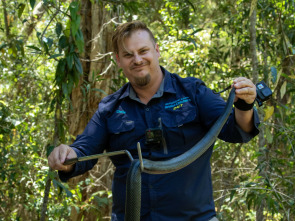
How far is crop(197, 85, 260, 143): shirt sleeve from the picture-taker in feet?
6.48

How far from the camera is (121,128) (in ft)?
7.20

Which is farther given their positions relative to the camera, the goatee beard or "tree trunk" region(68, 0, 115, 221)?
"tree trunk" region(68, 0, 115, 221)

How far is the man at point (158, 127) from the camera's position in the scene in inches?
78.2

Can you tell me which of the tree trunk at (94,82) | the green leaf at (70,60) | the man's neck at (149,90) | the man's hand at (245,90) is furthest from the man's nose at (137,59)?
the tree trunk at (94,82)

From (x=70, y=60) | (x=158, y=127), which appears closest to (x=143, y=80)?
(x=158, y=127)

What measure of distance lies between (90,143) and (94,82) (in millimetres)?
2514

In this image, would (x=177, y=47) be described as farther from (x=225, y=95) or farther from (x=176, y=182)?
(x=176, y=182)

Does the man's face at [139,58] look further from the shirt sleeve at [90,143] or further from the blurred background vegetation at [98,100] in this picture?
the blurred background vegetation at [98,100]

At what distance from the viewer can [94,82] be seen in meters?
4.65

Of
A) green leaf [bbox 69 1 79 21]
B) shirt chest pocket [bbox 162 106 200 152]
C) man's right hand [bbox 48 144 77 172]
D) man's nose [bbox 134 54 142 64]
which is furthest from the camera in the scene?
green leaf [bbox 69 1 79 21]

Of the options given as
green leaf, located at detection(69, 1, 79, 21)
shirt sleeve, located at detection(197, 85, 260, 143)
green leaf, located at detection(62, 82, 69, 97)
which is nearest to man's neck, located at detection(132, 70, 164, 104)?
shirt sleeve, located at detection(197, 85, 260, 143)

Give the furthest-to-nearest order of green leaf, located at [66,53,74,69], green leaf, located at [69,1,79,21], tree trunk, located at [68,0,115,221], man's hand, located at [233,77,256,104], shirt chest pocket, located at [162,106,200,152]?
tree trunk, located at [68,0,115,221] → green leaf, located at [66,53,74,69] → green leaf, located at [69,1,79,21] → shirt chest pocket, located at [162,106,200,152] → man's hand, located at [233,77,256,104]

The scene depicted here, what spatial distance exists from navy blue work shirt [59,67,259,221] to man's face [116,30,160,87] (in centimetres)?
10

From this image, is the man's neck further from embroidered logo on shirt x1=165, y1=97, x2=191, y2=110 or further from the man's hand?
the man's hand
